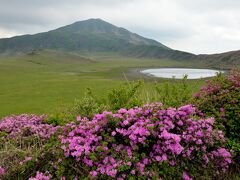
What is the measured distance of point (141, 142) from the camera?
4.98 m

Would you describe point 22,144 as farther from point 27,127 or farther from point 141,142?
point 141,142

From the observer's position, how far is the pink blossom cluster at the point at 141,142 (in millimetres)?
4883

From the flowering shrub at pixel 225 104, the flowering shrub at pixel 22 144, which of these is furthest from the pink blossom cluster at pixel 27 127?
the flowering shrub at pixel 225 104

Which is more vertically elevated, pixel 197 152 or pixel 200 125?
pixel 200 125

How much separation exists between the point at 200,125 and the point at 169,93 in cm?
433

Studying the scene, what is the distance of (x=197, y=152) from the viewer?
557 centimetres

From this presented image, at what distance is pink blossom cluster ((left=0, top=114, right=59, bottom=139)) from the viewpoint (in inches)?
263

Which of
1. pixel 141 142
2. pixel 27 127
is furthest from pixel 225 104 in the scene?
pixel 27 127

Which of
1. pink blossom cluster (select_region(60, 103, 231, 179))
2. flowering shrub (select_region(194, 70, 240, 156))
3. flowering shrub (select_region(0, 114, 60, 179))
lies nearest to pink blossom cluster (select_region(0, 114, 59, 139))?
flowering shrub (select_region(0, 114, 60, 179))

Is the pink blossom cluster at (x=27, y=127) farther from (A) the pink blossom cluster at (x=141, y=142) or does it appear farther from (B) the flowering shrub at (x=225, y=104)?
(B) the flowering shrub at (x=225, y=104)

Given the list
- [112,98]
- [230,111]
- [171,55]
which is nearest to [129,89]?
[112,98]

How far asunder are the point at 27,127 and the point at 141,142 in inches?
122

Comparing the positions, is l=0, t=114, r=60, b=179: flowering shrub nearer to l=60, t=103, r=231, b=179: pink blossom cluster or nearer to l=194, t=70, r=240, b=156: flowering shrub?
l=60, t=103, r=231, b=179: pink blossom cluster

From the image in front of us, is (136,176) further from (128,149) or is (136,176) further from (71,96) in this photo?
(71,96)
